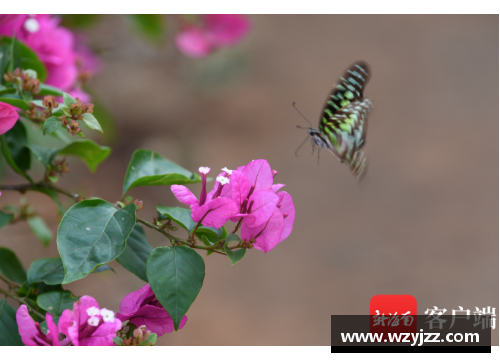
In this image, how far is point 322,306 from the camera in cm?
261

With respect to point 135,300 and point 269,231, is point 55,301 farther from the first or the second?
point 269,231

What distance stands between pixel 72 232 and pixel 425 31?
3.66 m

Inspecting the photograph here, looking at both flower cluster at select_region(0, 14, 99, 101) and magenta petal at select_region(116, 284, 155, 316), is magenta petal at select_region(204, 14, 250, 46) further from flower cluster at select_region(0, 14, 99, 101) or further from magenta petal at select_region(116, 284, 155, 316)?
magenta petal at select_region(116, 284, 155, 316)

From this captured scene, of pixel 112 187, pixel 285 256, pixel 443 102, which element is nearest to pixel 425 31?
pixel 443 102

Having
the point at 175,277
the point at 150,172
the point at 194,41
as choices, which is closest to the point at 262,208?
the point at 175,277

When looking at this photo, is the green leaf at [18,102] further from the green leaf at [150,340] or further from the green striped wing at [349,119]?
the green striped wing at [349,119]

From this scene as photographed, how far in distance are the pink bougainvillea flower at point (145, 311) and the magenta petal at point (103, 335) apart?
0.14ft

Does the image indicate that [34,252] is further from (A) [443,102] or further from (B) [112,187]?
(A) [443,102]

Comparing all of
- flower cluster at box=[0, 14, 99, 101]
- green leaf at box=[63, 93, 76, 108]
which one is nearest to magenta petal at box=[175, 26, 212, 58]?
flower cluster at box=[0, 14, 99, 101]

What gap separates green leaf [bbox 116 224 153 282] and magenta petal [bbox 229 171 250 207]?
16cm

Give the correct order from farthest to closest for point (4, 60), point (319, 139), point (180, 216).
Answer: point (319, 139), point (4, 60), point (180, 216)

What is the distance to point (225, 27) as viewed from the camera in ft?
4.31

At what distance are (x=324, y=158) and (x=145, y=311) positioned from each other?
2.69m

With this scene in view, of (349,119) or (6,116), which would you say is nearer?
(6,116)
